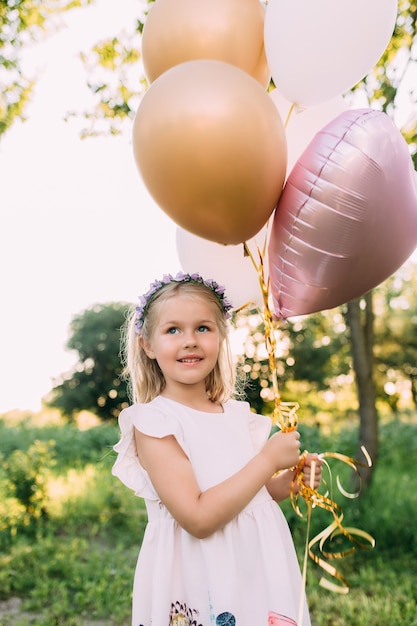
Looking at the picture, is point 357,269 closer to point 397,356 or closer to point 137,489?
point 137,489

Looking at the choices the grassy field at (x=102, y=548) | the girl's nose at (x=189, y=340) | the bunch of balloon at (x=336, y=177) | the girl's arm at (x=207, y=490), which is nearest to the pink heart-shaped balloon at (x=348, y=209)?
the bunch of balloon at (x=336, y=177)

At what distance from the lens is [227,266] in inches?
80.1

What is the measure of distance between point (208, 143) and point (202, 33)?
39 centimetres

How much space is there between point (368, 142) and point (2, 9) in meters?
3.71

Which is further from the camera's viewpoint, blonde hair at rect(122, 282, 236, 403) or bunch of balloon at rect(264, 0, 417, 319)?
blonde hair at rect(122, 282, 236, 403)

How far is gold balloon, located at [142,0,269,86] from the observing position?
60.1 inches

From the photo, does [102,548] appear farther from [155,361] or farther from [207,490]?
[207,490]

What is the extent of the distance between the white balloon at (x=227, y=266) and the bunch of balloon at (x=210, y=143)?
500mm

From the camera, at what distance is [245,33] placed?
1.58m

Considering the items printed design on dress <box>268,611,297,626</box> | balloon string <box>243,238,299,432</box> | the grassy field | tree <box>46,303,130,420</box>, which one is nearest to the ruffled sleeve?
balloon string <box>243,238,299,432</box>

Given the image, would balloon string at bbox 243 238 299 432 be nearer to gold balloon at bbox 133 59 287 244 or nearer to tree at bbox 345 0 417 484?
gold balloon at bbox 133 59 287 244

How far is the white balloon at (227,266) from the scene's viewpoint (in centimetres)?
202

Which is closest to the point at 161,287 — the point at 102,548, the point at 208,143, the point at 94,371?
the point at 208,143

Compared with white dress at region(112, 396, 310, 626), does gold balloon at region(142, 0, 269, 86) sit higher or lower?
higher
